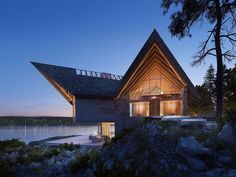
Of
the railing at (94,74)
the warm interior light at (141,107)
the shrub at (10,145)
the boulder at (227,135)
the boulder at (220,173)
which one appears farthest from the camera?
the railing at (94,74)

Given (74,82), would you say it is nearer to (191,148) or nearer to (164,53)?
(164,53)

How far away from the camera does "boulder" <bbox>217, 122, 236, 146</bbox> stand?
989 cm

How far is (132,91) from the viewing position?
2331cm

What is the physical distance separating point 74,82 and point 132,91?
5.43 meters

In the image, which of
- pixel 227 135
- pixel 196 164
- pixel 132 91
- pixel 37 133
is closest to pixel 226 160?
pixel 196 164

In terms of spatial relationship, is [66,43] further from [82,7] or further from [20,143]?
[20,143]

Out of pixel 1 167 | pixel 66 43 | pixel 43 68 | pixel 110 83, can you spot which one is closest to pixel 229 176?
pixel 1 167

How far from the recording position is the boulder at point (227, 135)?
9.89 metres

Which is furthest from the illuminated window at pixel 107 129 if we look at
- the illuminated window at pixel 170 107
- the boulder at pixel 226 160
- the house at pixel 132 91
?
the boulder at pixel 226 160

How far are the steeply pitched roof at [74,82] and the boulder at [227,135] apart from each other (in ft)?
41.6

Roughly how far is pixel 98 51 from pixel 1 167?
14869 millimetres

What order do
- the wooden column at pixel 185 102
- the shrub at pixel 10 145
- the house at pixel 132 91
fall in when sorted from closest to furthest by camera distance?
the shrub at pixel 10 145 → the wooden column at pixel 185 102 → the house at pixel 132 91

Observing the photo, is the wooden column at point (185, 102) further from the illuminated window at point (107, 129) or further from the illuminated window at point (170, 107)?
the illuminated window at point (107, 129)

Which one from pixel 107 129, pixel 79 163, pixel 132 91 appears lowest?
pixel 107 129
